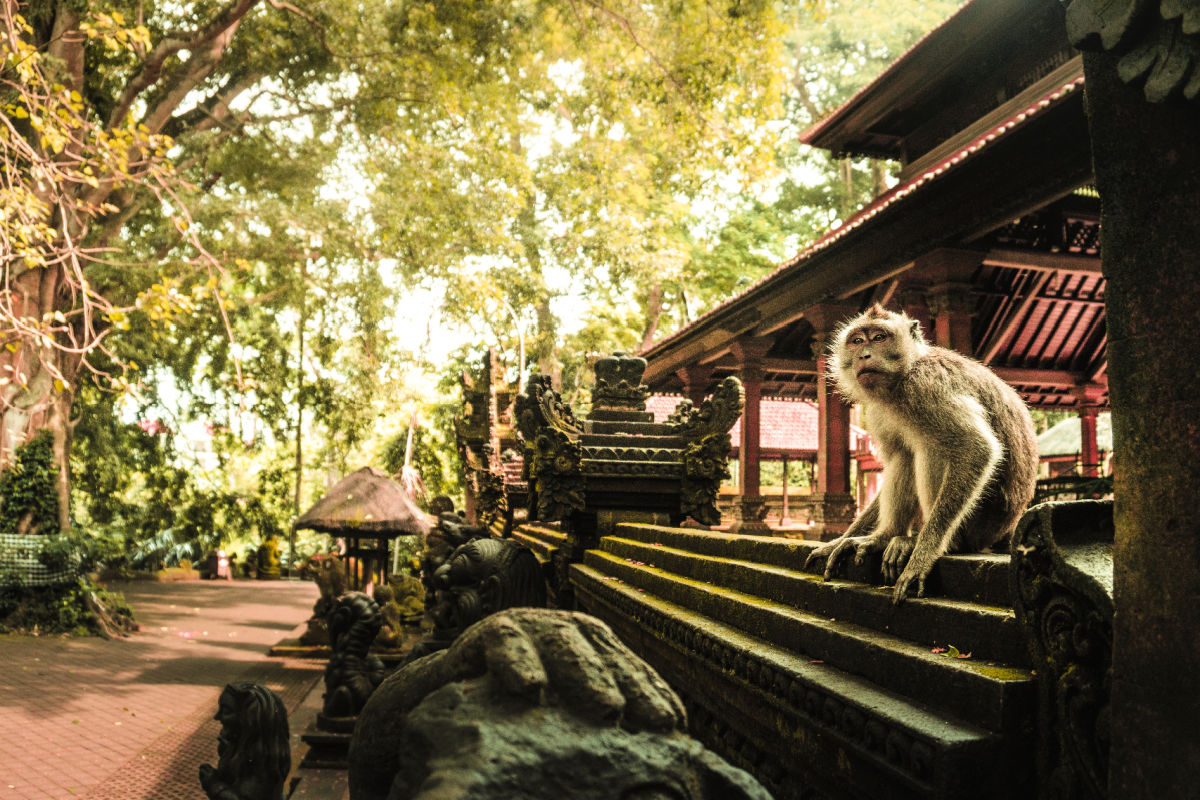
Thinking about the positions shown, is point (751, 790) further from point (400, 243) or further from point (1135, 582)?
point (400, 243)

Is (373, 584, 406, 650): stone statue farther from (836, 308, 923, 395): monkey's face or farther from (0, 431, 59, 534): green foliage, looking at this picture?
(836, 308, 923, 395): monkey's face

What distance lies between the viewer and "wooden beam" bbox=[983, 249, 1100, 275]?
8.34 meters

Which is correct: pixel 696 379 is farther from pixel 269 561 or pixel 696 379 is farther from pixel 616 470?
pixel 269 561

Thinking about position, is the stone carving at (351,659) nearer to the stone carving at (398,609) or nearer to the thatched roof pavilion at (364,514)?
the stone carving at (398,609)

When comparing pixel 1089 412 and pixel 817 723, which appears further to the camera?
pixel 1089 412

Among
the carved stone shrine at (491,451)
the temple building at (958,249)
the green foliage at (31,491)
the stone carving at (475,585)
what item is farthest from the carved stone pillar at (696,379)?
the stone carving at (475,585)

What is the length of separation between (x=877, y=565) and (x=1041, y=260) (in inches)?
290

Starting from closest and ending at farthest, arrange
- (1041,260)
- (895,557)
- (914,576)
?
(914,576)
(895,557)
(1041,260)

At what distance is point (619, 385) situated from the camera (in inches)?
238

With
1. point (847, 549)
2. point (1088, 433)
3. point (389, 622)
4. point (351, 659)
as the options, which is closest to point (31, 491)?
point (389, 622)

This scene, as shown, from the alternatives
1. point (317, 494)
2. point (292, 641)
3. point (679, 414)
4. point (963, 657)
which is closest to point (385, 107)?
point (292, 641)

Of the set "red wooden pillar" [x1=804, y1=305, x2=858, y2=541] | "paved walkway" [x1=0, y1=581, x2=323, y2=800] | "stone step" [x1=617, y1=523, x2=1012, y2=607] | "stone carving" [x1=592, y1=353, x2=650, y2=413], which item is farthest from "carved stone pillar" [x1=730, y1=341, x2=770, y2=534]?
"stone step" [x1=617, y1=523, x2=1012, y2=607]

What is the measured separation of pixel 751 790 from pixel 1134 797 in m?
0.60

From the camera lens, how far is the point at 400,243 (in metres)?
14.3
